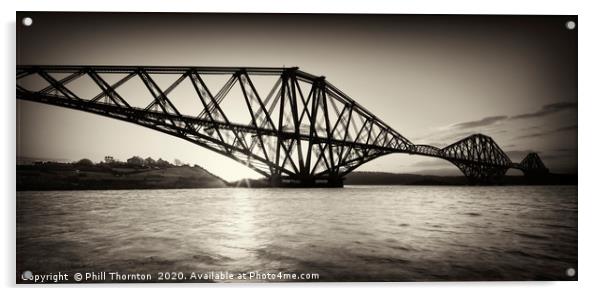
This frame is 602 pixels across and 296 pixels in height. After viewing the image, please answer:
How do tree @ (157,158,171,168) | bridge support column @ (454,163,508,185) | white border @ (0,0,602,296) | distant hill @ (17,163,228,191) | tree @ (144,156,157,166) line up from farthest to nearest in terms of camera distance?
bridge support column @ (454,163,508,185)
tree @ (157,158,171,168)
tree @ (144,156,157,166)
distant hill @ (17,163,228,191)
white border @ (0,0,602,296)

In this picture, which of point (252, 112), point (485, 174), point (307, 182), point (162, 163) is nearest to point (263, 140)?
point (252, 112)

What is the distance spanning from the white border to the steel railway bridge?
0.61 m

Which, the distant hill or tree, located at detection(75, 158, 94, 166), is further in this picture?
tree, located at detection(75, 158, 94, 166)

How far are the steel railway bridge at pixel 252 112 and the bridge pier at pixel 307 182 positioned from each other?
1.0 inches

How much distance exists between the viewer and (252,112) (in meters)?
6.46

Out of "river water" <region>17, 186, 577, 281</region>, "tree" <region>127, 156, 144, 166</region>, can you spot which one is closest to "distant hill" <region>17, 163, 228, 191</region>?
"river water" <region>17, 186, 577, 281</region>

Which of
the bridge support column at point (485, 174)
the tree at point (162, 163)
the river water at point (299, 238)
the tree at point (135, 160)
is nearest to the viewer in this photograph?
the river water at point (299, 238)

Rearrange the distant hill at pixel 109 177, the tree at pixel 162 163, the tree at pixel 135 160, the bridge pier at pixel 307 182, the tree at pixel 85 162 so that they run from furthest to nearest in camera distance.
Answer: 1. the bridge pier at pixel 307 182
2. the tree at pixel 162 163
3. the tree at pixel 135 160
4. the tree at pixel 85 162
5. the distant hill at pixel 109 177

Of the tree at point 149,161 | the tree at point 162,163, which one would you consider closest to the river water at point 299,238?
the tree at point 162,163

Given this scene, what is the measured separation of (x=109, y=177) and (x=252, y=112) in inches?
108

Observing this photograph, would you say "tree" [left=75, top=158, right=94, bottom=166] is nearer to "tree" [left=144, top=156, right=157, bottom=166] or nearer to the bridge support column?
"tree" [left=144, top=156, right=157, bottom=166]

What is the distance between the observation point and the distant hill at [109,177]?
5258mm

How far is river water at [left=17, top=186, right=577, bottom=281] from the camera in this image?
4.73m
